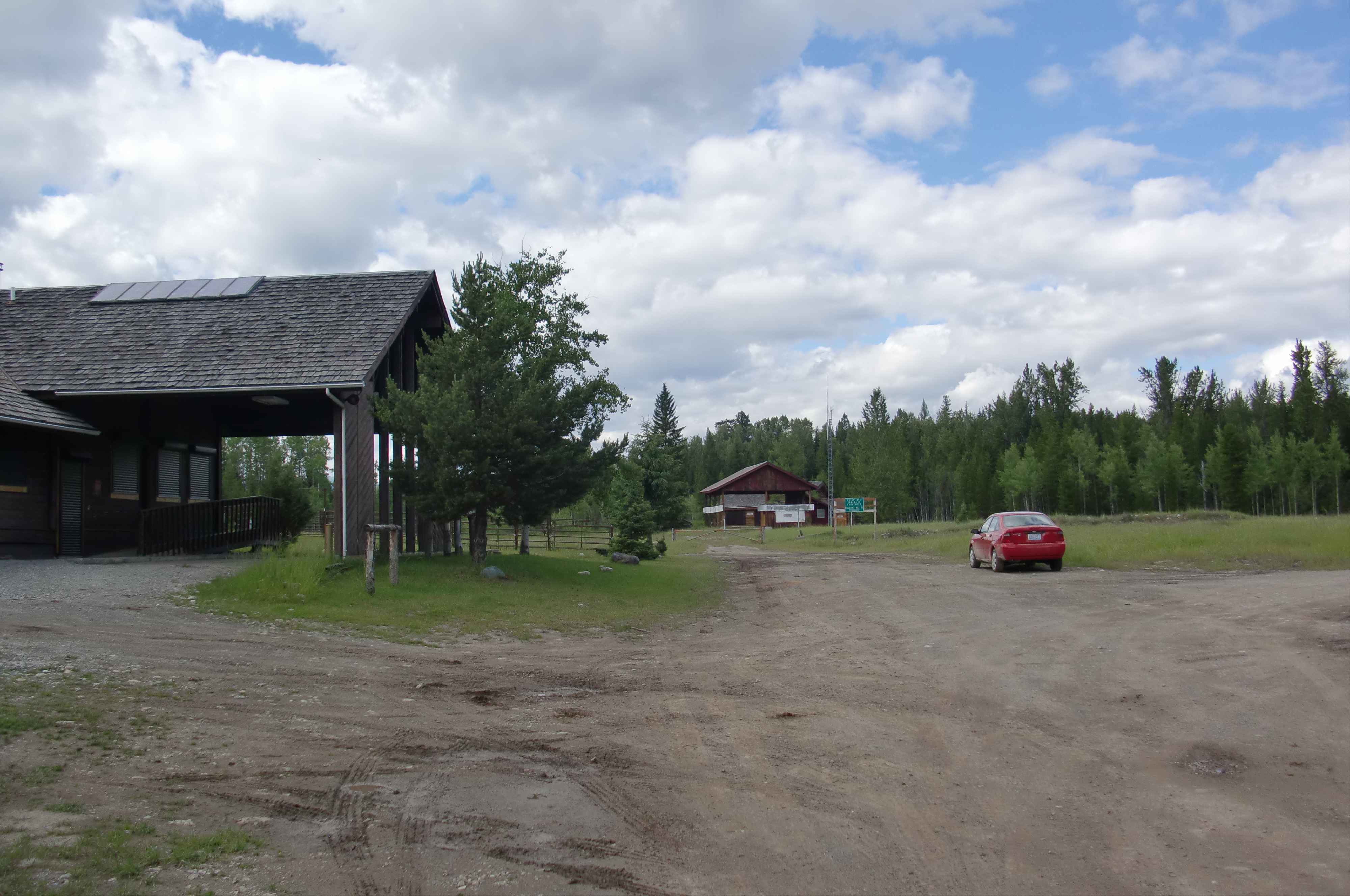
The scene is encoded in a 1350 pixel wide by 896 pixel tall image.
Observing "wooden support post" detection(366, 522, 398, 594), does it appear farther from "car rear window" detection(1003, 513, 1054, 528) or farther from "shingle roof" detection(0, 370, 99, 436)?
"car rear window" detection(1003, 513, 1054, 528)

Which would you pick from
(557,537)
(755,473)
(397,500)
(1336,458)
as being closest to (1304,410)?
(1336,458)

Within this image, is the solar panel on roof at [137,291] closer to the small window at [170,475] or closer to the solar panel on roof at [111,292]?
the solar panel on roof at [111,292]

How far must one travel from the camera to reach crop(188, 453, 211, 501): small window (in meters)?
23.6

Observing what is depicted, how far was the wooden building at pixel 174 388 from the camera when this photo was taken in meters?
17.9

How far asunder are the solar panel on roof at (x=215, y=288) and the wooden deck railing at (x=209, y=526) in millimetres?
5123

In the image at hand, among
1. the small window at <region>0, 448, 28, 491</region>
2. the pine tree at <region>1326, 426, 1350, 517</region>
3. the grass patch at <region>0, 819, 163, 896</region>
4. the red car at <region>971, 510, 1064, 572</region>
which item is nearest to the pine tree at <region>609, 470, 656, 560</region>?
the red car at <region>971, 510, 1064, 572</region>

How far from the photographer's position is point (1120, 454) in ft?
231

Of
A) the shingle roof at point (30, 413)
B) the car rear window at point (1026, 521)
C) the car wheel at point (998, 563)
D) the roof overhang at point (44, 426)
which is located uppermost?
the shingle roof at point (30, 413)

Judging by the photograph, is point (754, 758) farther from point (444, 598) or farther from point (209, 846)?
point (444, 598)

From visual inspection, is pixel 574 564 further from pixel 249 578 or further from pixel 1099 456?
pixel 1099 456

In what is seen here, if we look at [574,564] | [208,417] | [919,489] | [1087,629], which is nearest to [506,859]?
[1087,629]

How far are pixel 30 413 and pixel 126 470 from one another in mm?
3760

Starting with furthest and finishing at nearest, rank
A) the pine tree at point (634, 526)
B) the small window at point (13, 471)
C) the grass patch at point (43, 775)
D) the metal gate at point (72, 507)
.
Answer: the pine tree at point (634, 526) < the metal gate at point (72, 507) < the small window at point (13, 471) < the grass patch at point (43, 775)

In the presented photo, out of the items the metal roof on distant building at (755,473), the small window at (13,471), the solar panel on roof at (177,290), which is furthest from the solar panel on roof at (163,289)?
the metal roof on distant building at (755,473)
